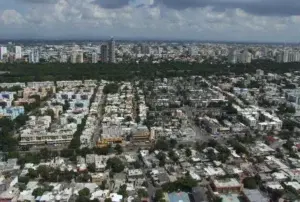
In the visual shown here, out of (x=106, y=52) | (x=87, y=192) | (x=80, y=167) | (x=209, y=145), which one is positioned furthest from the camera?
(x=106, y=52)

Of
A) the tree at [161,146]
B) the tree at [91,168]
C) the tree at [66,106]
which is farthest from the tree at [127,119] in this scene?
the tree at [91,168]

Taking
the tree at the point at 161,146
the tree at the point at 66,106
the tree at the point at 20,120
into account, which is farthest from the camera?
the tree at the point at 66,106

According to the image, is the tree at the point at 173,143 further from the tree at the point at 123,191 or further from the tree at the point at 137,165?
the tree at the point at 123,191

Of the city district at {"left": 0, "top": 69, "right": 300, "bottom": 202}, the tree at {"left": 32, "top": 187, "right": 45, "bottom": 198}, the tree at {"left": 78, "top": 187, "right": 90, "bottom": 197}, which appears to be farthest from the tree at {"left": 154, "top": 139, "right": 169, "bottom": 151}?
the tree at {"left": 32, "top": 187, "right": 45, "bottom": 198}

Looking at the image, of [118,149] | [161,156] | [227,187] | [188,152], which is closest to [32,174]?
[118,149]

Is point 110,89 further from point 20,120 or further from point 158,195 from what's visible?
point 158,195

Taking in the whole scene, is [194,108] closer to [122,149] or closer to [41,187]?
[122,149]

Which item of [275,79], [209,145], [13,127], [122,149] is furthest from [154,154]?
[275,79]

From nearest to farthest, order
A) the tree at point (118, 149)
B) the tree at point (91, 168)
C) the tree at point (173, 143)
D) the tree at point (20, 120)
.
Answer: the tree at point (91, 168) → the tree at point (118, 149) → the tree at point (173, 143) → the tree at point (20, 120)
